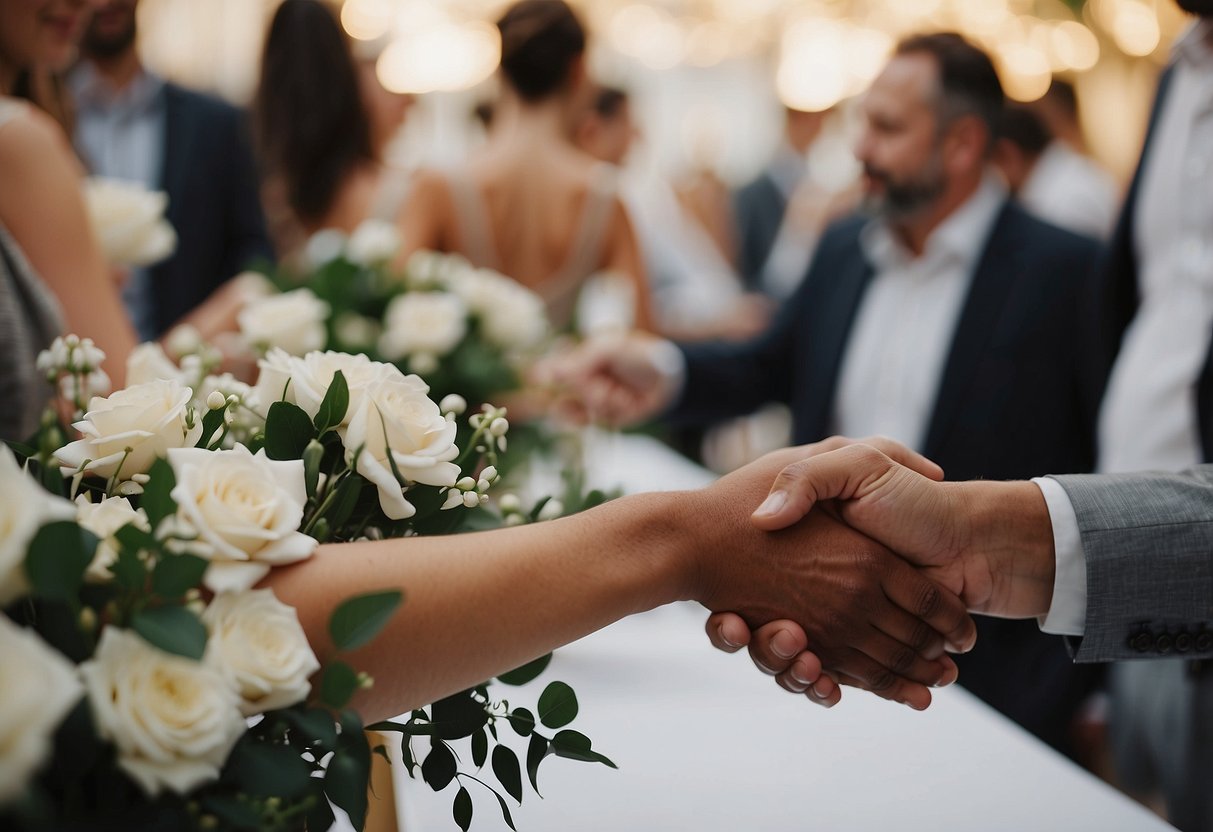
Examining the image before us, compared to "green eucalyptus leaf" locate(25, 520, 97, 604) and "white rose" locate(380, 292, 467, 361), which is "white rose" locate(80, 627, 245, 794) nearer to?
"green eucalyptus leaf" locate(25, 520, 97, 604)

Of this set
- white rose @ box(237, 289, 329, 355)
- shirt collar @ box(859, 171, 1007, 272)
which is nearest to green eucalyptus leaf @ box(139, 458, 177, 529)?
white rose @ box(237, 289, 329, 355)

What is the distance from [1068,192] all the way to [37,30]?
468cm

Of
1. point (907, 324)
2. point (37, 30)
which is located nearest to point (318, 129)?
point (37, 30)

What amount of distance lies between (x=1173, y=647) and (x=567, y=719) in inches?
31.0

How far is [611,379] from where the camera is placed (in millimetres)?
2516

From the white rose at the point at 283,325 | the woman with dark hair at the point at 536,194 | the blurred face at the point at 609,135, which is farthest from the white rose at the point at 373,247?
the blurred face at the point at 609,135

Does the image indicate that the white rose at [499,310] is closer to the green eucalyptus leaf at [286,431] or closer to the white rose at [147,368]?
the white rose at [147,368]

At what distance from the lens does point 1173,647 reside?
1223mm

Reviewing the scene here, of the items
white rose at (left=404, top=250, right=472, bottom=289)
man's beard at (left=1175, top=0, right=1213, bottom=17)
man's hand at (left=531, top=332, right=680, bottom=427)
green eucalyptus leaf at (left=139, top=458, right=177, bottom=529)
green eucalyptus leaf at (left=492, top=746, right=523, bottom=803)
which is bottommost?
man's hand at (left=531, top=332, right=680, bottom=427)

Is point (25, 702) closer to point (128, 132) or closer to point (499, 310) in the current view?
point (499, 310)

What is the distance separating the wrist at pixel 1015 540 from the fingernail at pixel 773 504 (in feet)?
0.79

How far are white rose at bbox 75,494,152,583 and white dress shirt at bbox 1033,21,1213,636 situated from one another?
1559 mm

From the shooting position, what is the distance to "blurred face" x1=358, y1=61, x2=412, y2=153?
3.01 m

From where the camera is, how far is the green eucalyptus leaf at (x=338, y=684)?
2.26 ft
